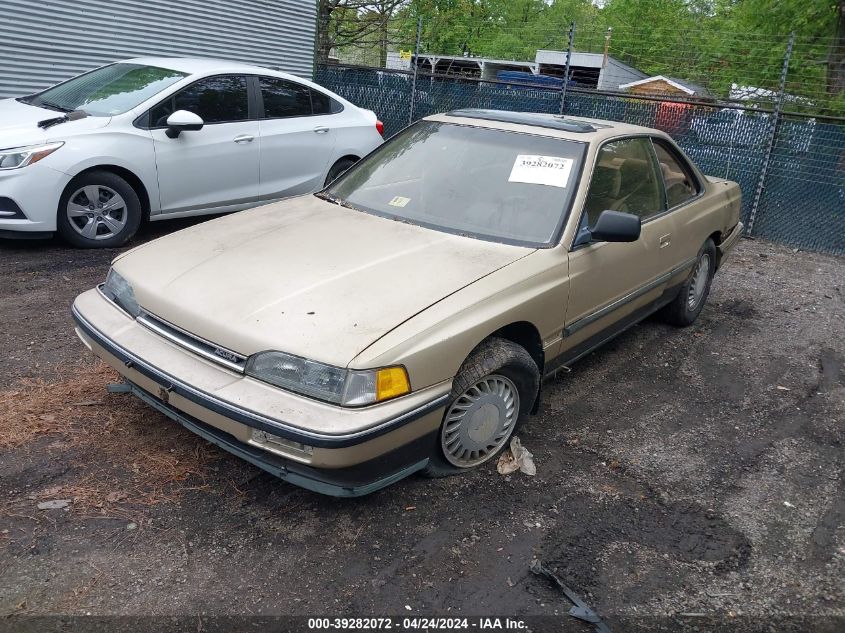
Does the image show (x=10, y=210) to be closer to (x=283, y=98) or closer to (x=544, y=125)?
(x=283, y=98)

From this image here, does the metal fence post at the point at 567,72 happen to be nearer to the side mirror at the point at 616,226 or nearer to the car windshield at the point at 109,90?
the car windshield at the point at 109,90

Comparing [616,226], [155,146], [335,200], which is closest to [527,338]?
[616,226]

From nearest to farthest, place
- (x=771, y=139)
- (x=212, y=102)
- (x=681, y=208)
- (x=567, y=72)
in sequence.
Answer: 1. (x=681, y=208)
2. (x=212, y=102)
3. (x=771, y=139)
4. (x=567, y=72)

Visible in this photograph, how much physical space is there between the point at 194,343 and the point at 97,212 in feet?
12.8

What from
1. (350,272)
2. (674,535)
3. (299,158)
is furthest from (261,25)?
(674,535)

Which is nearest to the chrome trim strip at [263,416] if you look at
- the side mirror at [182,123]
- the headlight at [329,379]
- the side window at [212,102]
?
the headlight at [329,379]

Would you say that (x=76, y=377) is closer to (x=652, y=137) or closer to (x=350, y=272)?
(x=350, y=272)

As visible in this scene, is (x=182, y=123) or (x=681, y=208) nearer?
(x=681, y=208)

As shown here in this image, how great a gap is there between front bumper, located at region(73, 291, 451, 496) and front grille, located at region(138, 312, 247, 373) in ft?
0.09

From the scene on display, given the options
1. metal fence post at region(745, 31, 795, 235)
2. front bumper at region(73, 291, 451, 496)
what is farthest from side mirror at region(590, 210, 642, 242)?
metal fence post at region(745, 31, 795, 235)

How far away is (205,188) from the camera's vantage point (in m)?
6.84

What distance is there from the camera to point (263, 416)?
2.70 meters

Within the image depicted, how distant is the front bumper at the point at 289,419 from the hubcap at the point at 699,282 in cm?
335

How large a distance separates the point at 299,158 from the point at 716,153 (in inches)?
214
